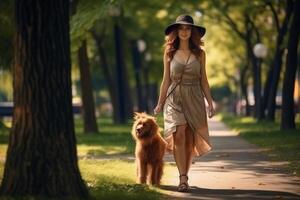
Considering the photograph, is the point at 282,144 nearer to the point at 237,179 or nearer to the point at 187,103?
the point at 237,179

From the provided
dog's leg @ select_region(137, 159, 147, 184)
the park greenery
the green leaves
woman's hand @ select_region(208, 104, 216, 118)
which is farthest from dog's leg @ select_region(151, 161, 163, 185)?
the green leaves

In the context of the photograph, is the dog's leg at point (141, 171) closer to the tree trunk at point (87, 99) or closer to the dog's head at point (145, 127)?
the dog's head at point (145, 127)

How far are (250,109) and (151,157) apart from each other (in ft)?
124

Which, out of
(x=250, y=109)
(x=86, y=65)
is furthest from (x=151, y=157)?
(x=250, y=109)

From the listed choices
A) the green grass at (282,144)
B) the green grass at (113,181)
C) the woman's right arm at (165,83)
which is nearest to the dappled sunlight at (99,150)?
the green grass at (113,181)

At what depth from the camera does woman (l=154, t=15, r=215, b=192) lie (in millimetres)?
10891

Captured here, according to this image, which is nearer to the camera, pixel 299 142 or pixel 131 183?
pixel 131 183

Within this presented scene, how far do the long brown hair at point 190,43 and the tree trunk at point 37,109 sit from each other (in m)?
2.49

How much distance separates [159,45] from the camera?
152 feet

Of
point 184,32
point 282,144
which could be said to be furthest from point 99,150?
point 184,32

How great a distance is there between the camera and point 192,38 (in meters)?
10.9

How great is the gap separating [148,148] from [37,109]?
2.63m

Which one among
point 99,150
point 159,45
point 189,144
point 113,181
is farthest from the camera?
point 159,45

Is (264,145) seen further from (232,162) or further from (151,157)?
(151,157)
